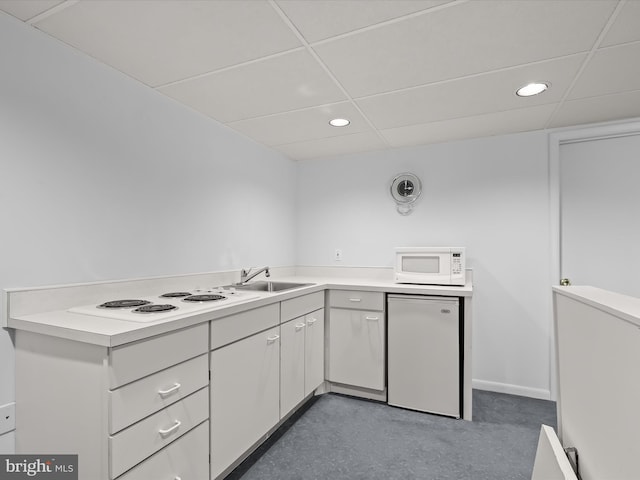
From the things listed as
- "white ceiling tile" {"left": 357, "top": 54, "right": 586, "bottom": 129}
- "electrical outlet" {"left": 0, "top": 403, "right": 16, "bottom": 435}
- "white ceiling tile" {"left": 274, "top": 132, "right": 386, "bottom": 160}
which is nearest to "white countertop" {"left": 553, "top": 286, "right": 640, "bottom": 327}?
"white ceiling tile" {"left": 357, "top": 54, "right": 586, "bottom": 129}

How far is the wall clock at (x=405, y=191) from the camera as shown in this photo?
10.0 feet

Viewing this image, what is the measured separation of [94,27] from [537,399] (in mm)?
3646

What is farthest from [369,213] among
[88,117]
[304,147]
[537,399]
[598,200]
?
[88,117]

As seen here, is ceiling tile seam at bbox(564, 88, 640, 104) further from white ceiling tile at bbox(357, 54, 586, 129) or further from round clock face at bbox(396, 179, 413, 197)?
round clock face at bbox(396, 179, 413, 197)

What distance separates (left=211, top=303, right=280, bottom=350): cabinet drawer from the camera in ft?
5.20

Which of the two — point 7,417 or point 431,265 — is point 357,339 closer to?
point 431,265

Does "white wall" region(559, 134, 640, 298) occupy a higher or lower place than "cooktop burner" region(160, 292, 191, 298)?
higher

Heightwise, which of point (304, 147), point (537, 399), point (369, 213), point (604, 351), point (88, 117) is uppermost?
point (304, 147)

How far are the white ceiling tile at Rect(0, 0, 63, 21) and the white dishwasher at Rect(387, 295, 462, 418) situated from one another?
7.91 ft

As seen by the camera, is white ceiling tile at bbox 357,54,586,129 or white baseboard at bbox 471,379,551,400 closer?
white ceiling tile at bbox 357,54,586,129

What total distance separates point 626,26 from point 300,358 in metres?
2.42

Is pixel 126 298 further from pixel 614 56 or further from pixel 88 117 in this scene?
pixel 614 56

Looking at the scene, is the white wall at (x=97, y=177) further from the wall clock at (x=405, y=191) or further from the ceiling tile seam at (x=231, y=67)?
the wall clock at (x=405, y=191)

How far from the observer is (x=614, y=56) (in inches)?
65.0
